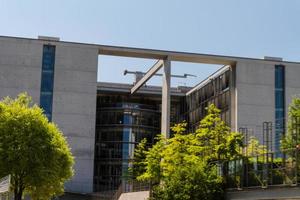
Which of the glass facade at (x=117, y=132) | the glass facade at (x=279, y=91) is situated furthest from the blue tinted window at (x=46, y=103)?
the glass facade at (x=279, y=91)

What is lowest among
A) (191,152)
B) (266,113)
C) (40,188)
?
(40,188)

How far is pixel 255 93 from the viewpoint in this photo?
259 ft

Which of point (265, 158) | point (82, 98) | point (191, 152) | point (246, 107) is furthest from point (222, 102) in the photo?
point (265, 158)

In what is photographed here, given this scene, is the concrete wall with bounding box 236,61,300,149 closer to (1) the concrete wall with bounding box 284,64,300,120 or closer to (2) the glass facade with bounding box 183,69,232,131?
(1) the concrete wall with bounding box 284,64,300,120

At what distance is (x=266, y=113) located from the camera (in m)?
78.9

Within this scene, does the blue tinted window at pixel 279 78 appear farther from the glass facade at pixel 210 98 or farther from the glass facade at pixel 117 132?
the glass facade at pixel 117 132

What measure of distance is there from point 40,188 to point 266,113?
44.1 meters

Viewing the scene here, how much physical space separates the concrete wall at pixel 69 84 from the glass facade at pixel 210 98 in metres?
15.5

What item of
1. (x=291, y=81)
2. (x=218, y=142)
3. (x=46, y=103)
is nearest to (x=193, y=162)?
(x=218, y=142)

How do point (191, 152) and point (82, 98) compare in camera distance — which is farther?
point (82, 98)

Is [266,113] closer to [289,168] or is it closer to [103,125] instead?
[103,125]

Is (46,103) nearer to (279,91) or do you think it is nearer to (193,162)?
(279,91)

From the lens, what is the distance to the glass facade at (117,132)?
85625 mm

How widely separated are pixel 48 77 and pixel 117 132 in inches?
660
